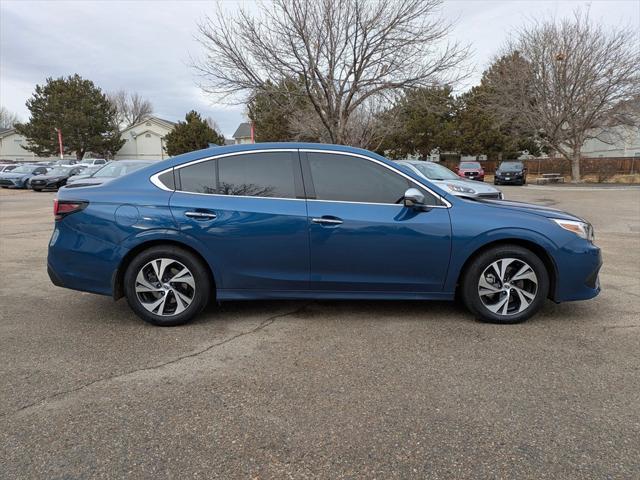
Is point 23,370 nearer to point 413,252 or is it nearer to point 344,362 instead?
point 344,362

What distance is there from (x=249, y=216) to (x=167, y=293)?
1.02 meters

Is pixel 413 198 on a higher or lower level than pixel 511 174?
lower

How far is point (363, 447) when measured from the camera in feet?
8.09

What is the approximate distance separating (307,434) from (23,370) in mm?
2216

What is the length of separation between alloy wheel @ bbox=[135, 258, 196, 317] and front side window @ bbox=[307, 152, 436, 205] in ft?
4.63

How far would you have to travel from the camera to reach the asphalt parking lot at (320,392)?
7.76 feet

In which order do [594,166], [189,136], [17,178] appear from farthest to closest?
[189,136]
[594,166]
[17,178]

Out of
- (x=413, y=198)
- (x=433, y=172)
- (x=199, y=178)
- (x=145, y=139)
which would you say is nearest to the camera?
(x=413, y=198)

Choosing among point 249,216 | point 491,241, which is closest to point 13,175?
point 249,216

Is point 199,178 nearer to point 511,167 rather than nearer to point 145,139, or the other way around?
point 511,167

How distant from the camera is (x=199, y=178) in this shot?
4219 millimetres

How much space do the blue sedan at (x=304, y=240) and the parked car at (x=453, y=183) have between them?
435cm

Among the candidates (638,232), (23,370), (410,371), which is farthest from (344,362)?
(638,232)

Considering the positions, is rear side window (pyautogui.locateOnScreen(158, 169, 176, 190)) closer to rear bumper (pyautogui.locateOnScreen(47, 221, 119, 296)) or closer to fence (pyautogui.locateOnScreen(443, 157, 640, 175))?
rear bumper (pyautogui.locateOnScreen(47, 221, 119, 296))
